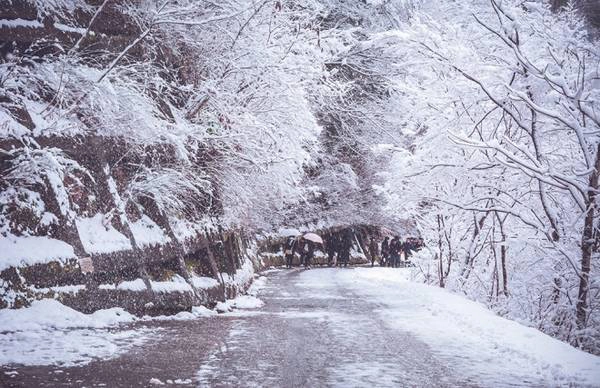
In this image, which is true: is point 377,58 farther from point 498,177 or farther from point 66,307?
point 66,307

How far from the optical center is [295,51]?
13766 millimetres

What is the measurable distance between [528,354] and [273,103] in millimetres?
8229

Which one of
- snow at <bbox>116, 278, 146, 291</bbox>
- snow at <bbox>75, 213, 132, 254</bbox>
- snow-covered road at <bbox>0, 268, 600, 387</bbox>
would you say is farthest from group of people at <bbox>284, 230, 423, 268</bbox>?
snow at <bbox>75, 213, 132, 254</bbox>

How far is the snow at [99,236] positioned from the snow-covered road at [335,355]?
1.36 m

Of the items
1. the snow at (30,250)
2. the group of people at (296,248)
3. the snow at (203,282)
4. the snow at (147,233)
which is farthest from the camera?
the group of people at (296,248)

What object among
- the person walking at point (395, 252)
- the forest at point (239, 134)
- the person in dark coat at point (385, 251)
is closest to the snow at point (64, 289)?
the forest at point (239, 134)

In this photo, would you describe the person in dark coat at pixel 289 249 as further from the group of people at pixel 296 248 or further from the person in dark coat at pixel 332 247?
the person in dark coat at pixel 332 247

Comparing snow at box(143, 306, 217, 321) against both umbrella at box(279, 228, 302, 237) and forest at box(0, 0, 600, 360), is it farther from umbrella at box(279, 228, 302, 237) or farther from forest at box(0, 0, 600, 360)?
umbrella at box(279, 228, 302, 237)

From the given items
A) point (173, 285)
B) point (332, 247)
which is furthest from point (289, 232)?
point (173, 285)

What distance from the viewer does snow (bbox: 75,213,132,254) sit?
304 inches

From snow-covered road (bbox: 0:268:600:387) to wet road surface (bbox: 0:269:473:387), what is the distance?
0.04 ft

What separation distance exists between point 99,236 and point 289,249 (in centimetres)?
2114

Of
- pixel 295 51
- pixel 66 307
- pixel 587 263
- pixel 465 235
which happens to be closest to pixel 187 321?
pixel 66 307

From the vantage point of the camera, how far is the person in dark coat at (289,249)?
89.6 ft
